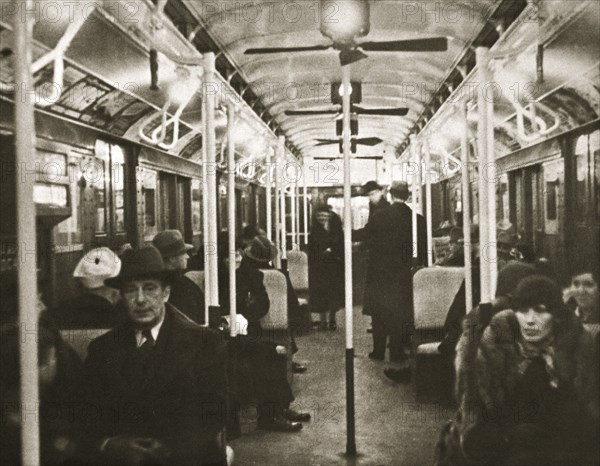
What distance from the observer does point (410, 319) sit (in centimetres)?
627

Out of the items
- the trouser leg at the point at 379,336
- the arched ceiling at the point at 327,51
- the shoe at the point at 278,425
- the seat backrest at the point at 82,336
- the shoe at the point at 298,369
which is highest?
the arched ceiling at the point at 327,51

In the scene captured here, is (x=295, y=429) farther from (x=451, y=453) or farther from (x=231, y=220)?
(x=451, y=453)

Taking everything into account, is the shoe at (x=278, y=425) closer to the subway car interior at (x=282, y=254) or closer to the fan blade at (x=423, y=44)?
the subway car interior at (x=282, y=254)

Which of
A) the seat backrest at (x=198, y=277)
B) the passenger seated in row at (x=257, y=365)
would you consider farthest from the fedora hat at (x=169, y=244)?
the seat backrest at (x=198, y=277)

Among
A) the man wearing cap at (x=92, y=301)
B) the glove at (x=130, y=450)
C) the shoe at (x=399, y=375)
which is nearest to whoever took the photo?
the glove at (x=130, y=450)

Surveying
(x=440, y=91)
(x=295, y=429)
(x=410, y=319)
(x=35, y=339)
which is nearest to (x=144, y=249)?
(x=35, y=339)

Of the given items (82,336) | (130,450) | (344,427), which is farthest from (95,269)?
(344,427)

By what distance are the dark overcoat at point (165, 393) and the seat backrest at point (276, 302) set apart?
2.76 metres

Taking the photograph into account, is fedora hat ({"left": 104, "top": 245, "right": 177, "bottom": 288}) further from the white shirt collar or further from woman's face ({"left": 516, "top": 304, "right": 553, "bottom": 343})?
woman's face ({"left": 516, "top": 304, "right": 553, "bottom": 343})

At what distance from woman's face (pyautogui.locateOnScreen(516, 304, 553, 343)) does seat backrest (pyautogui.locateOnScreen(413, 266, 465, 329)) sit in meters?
2.39

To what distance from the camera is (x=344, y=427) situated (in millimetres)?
4508

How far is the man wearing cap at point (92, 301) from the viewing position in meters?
2.92

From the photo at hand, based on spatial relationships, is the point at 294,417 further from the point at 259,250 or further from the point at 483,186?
the point at 483,186

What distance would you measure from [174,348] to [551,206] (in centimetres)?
433
